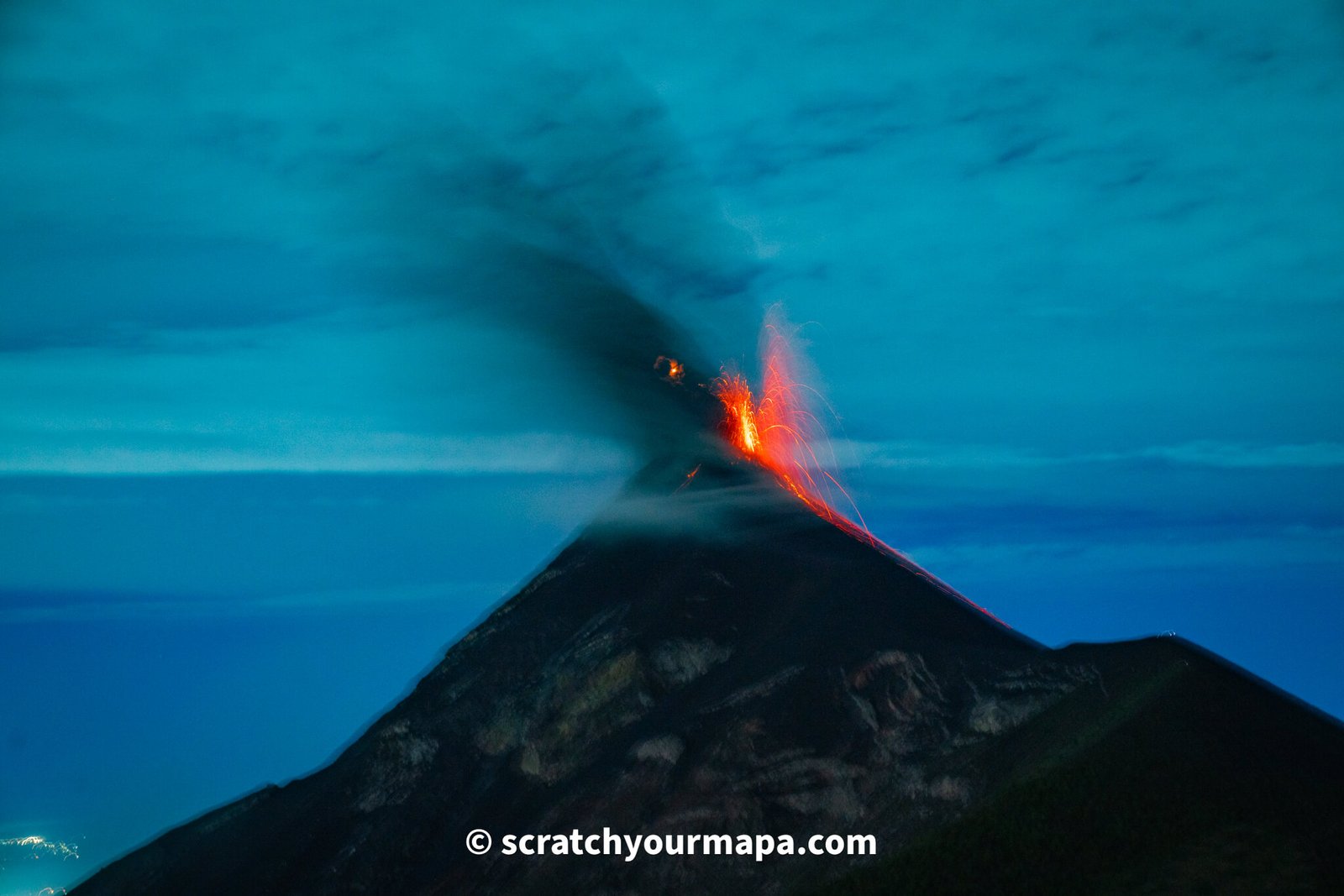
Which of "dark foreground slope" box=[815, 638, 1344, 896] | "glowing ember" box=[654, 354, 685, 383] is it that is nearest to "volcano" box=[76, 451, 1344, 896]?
"dark foreground slope" box=[815, 638, 1344, 896]

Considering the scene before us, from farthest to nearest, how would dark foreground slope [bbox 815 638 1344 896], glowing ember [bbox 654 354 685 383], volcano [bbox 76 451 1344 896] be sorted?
glowing ember [bbox 654 354 685 383]
volcano [bbox 76 451 1344 896]
dark foreground slope [bbox 815 638 1344 896]

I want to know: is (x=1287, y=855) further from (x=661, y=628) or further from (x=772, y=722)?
(x=661, y=628)

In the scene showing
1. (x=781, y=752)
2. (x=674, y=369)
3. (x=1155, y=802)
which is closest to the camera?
(x=1155, y=802)

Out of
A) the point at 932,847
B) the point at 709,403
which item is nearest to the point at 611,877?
the point at 932,847

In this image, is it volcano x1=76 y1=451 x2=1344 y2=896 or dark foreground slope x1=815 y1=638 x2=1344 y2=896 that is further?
volcano x1=76 y1=451 x2=1344 y2=896

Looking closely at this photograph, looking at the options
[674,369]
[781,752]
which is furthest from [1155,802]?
[674,369]

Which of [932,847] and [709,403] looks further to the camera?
[709,403]

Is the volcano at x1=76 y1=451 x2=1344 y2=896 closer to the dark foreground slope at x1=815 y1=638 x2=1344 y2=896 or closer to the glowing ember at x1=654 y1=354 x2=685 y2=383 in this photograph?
the dark foreground slope at x1=815 y1=638 x2=1344 y2=896

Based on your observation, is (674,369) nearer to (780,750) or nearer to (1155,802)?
(780,750)

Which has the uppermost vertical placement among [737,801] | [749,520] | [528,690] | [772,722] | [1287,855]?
[749,520]
